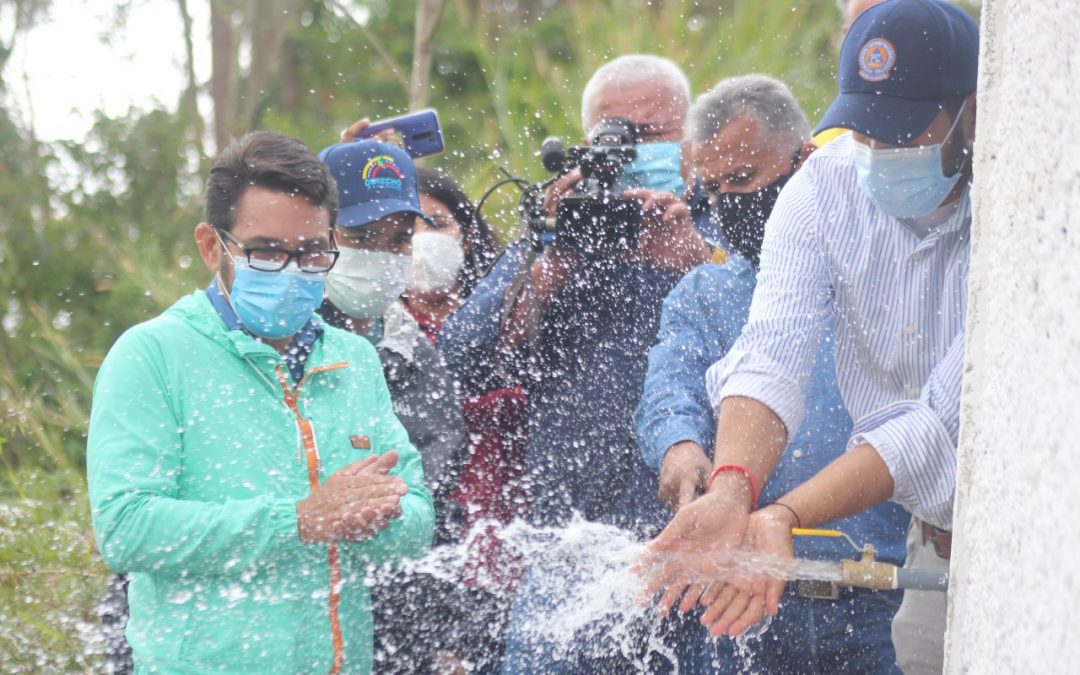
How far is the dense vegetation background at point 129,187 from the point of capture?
4.17 meters

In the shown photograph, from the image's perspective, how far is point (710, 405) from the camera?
130 inches

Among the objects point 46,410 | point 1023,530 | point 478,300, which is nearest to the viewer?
point 1023,530

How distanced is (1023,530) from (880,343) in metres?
1.63

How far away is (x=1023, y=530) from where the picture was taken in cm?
136

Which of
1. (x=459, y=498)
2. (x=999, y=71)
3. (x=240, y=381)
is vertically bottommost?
Answer: (x=459, y=498)

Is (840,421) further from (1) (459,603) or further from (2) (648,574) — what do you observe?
(1) (459,603)

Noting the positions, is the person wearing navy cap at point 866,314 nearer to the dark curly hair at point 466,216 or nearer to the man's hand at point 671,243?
the man's hand at point 671,243

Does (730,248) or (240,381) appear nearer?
(240,381)

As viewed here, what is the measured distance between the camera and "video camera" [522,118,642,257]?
3689 millimetres

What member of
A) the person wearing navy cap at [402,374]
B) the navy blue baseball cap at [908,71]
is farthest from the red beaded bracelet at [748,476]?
the person wearing navy cap at [402,374]

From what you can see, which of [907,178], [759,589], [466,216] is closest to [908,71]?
[907,178]

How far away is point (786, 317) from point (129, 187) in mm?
6562

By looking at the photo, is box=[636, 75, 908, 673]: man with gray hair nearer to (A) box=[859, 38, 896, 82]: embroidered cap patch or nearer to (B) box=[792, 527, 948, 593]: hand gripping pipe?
(B) box=[792, 527, 948, 593]: hand gripping pipe

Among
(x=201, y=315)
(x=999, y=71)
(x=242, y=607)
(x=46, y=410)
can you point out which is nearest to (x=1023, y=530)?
(x=999, y=71)
